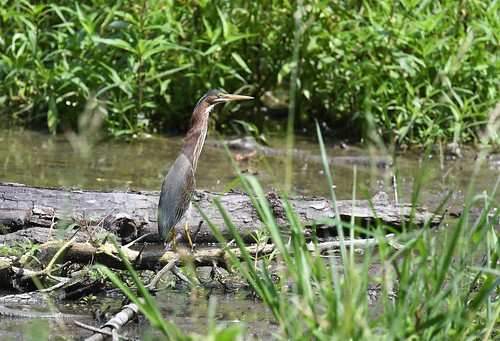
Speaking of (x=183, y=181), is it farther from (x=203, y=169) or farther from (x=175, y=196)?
(x=203, y=169)

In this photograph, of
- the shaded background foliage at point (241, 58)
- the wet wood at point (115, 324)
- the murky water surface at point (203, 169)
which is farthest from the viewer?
the shaded background foliage at point (241, 58)

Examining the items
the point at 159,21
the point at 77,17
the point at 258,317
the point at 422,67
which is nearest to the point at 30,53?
the point at 77,17

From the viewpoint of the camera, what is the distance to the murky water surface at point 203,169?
8305mm

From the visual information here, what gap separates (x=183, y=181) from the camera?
6.57 meters

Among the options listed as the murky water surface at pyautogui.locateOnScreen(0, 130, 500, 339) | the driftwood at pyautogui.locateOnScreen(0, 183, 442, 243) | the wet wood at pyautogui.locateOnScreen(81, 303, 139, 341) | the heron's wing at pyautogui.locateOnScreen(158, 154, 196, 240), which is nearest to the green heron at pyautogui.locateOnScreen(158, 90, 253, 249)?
the heron's wing at pyautogui.locateOnScreen(158, 154, 196, 240)

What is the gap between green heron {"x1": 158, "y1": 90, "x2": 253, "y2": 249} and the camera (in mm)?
6211

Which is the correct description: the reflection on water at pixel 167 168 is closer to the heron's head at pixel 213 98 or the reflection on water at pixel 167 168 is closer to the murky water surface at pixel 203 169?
the murky water surface at pixel 203 169

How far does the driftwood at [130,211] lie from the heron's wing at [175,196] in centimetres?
15

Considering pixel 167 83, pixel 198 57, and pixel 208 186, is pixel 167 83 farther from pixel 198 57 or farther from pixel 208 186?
pixel 208 186

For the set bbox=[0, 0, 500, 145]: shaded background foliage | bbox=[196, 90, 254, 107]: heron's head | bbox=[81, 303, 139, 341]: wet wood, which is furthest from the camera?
bbox=[0, 0, 500, 145]: shaded background foliage

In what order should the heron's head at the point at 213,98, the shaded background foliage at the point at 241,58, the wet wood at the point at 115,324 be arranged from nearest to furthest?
the wet wood at the point at 115,324, the heron's head at the point at 213,98, the shaded background foliage at the point at 241,58

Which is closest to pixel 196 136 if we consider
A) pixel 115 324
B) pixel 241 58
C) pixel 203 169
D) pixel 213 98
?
pixel 213 98

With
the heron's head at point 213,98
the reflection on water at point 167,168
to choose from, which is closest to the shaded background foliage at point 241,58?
the reflection on water at point 167,168

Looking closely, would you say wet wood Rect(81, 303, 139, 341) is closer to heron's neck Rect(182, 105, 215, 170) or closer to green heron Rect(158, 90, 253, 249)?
green heron Rect(158, 90, 253, 249)
